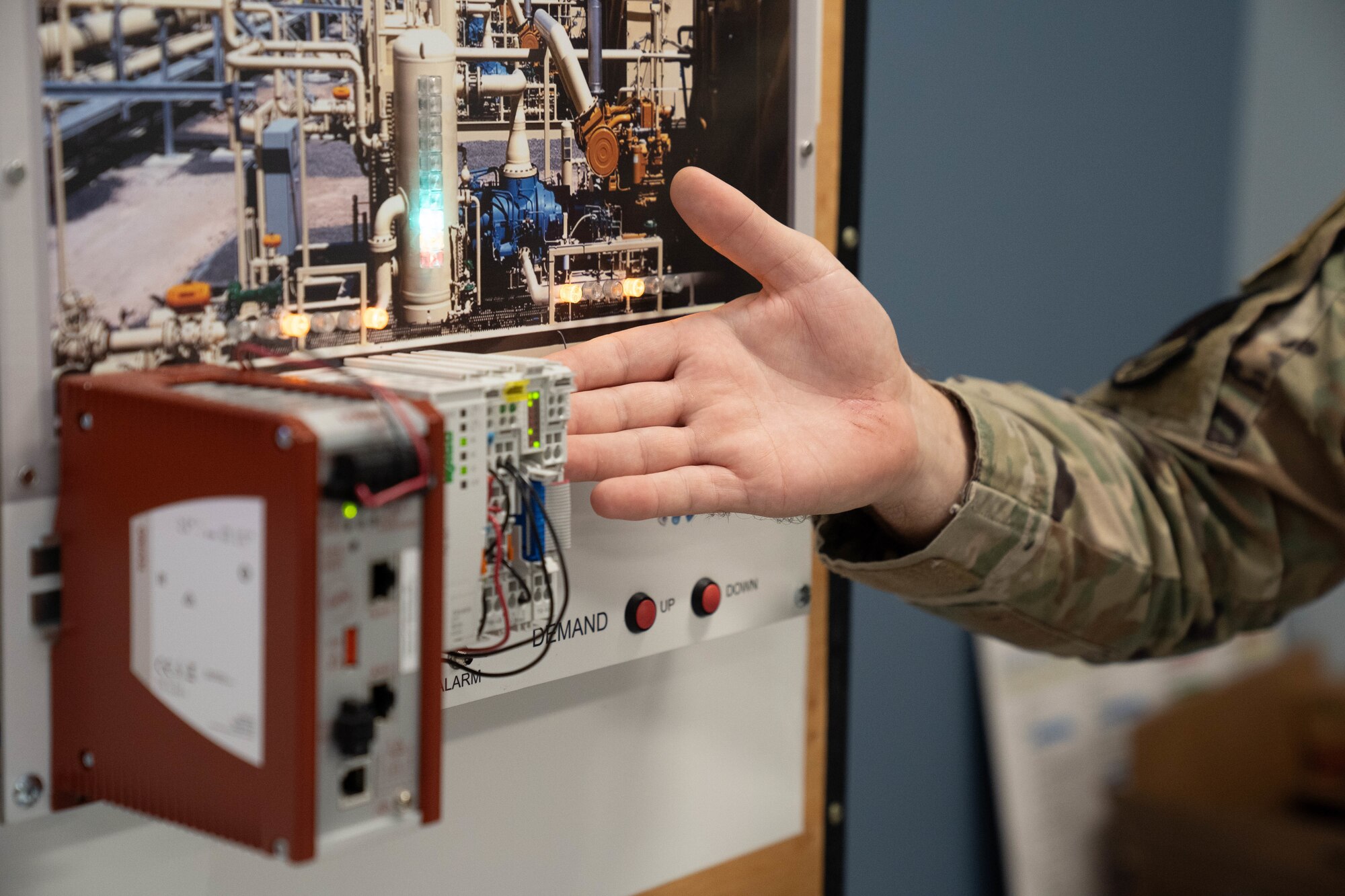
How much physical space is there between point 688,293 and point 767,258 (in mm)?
130

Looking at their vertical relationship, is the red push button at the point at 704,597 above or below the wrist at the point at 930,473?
below

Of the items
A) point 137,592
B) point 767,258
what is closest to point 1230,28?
point 767,258

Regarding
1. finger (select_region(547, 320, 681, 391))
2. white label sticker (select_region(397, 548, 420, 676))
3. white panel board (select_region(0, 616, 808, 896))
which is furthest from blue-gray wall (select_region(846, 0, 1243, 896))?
white label sticker (select_region(397, 548, 420, 676))

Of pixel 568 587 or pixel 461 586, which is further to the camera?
pixel 568 587

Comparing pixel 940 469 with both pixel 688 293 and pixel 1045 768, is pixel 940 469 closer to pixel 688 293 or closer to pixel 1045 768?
pixel 688 293

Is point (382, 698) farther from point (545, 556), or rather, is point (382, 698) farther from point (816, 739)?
point (816, 739)

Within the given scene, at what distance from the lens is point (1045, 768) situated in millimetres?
1600

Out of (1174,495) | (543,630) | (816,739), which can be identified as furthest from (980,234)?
(543,630)

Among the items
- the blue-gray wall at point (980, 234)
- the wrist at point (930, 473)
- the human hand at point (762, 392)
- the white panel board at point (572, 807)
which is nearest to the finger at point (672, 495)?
the human hand at point (762, 392)

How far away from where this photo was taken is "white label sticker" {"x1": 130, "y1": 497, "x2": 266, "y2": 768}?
548 mm

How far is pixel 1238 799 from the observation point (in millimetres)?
1985

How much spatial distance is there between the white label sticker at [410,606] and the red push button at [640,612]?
352mm

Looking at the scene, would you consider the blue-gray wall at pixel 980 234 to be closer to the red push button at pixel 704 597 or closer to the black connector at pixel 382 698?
the red push button at pixel 704 597

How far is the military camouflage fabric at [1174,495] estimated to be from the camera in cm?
95
